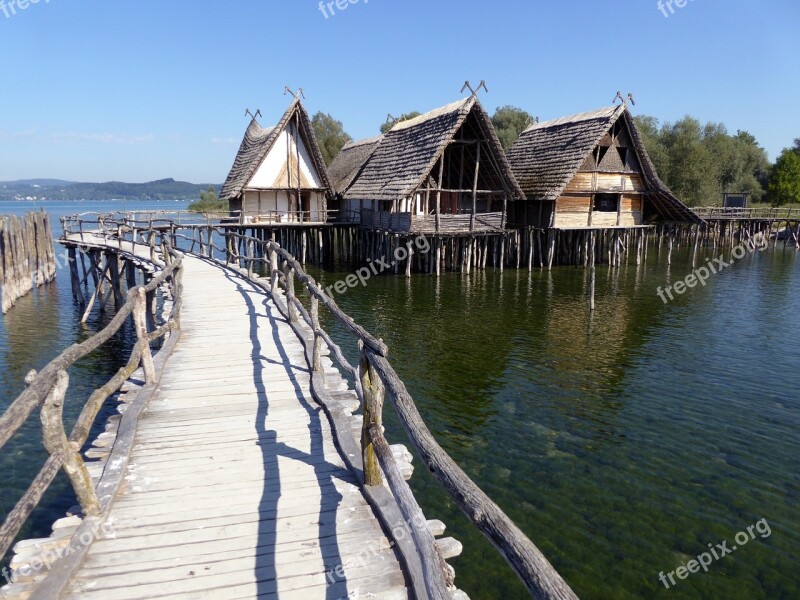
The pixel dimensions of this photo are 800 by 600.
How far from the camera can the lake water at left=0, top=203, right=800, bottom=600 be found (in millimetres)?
6320

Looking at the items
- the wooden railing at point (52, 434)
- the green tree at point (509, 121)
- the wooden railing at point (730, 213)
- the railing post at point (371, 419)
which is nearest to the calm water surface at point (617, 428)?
the railing post at point (371, 419)

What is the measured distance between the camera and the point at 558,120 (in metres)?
28.8

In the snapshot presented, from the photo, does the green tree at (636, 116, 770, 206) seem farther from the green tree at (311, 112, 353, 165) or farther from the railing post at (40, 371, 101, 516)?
the railing post at (40, 371, 101, 516)

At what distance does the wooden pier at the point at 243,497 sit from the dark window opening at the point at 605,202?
82.1 ft

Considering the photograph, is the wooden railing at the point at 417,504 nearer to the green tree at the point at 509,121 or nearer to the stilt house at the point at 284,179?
the stilt house at the point at 284,179

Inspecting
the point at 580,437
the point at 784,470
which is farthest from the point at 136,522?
the point at 784,470

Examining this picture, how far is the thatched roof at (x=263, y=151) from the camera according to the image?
1073 inches

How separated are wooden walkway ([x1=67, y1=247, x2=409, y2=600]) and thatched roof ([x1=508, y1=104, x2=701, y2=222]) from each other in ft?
70.4

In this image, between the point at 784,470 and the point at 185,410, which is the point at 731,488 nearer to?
the point at 784,470

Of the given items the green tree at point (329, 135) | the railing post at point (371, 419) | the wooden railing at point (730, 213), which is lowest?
the railing post at point (371, 419)

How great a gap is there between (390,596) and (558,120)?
28853 millimetres

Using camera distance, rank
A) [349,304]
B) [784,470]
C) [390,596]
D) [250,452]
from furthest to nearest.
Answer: [349,304] < [784,470] < [250,452] < [390,596]

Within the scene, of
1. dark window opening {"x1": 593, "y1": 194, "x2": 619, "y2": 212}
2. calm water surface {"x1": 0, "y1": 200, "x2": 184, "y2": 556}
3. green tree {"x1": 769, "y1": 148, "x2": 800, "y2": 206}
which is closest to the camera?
calm water surface {"x1": 0, "y1": 200, "x2": 184, "y2": 556}

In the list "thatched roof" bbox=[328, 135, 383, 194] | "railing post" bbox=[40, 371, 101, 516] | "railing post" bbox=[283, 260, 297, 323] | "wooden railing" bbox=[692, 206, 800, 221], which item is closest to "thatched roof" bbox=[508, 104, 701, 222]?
"thatched roof" bbox=[328, 135, 383, 194]
